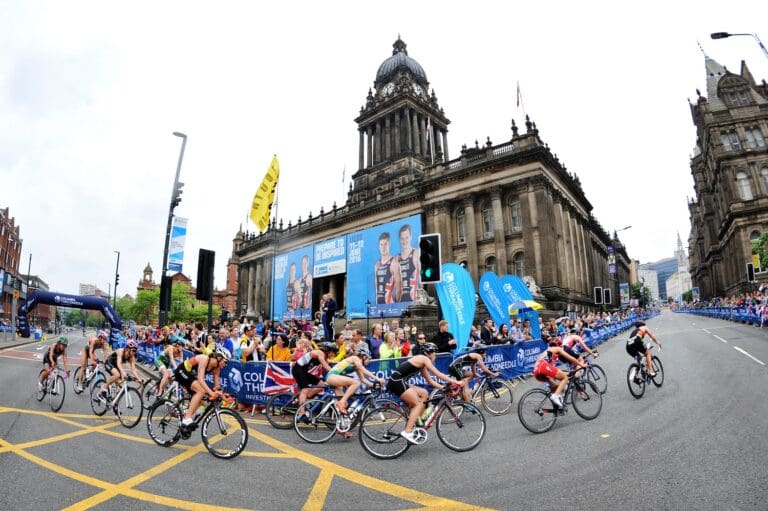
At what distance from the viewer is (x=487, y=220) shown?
37469 mm

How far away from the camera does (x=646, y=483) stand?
4.43 meters

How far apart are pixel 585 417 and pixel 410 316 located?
26.0 meters

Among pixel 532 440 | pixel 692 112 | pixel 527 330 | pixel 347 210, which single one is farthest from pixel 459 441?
pixel 692 112

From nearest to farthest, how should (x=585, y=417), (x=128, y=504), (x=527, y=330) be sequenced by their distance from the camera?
(x=128, y=504) → (x=585, y=417) → (x=527, y=330)

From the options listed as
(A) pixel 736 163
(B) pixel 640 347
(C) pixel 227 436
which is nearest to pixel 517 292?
(B) pixel 640 347

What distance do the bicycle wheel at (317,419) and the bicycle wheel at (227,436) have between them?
1.15 meters

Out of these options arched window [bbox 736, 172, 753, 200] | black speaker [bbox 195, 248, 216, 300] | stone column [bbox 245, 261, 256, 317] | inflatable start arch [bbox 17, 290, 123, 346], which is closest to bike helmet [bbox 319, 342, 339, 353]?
black speaker [bbox 195, 248, 216, 300]

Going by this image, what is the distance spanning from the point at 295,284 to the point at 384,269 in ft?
49.8

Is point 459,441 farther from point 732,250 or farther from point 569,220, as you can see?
point 732,250

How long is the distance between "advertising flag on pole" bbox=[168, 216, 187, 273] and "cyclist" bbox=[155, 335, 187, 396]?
4392 mm

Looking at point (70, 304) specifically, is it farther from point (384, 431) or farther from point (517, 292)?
point (384, 431)

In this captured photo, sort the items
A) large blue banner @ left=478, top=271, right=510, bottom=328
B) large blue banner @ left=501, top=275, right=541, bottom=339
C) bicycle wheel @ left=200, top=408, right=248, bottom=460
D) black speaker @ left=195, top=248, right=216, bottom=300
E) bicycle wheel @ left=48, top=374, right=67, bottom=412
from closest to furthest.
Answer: bicycle wheel @ left=200, top=408, right=248, bottom=460, bicycle wheel @ left=48, top=374, right=67, bottom=412, black speaker @ left=195, top=248, right=216, bottom=300, large blue banner @ left=478, top=271, right=510, bottom=328, large blue banner @ left=501, top=275, right=541, bottom=339

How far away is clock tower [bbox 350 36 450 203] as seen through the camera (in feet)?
179

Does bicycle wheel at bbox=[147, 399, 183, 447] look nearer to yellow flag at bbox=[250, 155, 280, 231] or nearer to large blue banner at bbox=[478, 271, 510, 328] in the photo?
yellow flag at bbox=[250, 155, 280, 231]
